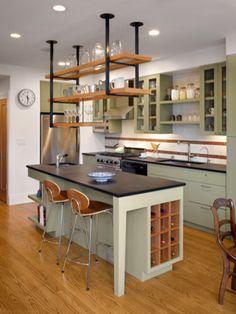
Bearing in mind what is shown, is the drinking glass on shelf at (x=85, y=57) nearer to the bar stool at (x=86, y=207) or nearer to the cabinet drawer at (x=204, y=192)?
the bar stool at (x=86, y=207)

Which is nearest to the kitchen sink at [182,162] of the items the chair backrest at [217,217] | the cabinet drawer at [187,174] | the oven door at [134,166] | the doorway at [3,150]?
the cabinet drawer at [187,174]

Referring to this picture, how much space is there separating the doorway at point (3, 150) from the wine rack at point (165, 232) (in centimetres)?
429

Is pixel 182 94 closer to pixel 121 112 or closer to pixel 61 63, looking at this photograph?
pixel 121 112

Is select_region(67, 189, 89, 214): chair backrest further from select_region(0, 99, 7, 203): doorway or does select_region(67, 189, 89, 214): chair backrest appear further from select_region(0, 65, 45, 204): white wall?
select_region(0, 99, 7, 203): doorway

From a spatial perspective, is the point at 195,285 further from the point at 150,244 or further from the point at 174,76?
the point at 174,76

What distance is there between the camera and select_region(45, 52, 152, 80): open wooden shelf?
3441 millimetres

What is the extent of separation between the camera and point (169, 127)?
5906 millimetres

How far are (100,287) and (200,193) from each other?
224 cm

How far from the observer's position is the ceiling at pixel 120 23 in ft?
10.7

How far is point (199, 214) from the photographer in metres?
4.80

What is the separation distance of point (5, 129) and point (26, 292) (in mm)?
4287

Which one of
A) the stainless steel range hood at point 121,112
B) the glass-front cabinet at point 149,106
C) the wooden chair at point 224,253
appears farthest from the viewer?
the stainless steel range hood at point 121,112

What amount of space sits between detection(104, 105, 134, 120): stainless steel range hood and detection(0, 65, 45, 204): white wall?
4.91ft

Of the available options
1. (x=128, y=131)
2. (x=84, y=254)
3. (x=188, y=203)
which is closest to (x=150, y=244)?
(x=84, y=254)
